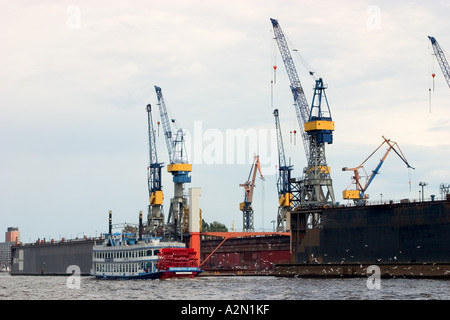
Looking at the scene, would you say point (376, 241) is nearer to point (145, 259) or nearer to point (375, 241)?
point (375, 241)

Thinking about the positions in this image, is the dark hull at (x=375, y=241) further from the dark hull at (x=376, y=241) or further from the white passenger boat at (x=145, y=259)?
the white passenger boat at (x=145, y=259)

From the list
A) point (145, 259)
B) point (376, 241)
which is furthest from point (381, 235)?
point (145, 259)

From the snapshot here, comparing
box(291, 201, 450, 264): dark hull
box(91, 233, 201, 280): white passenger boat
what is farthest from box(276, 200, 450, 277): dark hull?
box(91, 233, 201, 280): white passenger boat

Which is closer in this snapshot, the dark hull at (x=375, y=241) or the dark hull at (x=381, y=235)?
the dark hull at (x=375, y=241)

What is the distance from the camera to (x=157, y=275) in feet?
469

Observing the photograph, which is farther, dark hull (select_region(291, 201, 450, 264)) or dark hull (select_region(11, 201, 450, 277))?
dark hull (select_region(291, 201, 450, 264))

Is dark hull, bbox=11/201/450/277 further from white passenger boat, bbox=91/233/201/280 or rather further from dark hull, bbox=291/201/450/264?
white passenger boat, bbox=91/233/201/280

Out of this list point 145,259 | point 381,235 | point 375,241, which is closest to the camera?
point 381,235

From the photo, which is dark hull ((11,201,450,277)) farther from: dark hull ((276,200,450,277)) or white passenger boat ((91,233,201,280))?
white passenger boat ((91,233,201,280))

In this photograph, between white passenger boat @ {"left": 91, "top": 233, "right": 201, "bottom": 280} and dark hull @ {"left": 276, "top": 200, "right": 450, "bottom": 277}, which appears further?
white passenger boat @ {"left": 91, "top": 233, "right": 201, "bottom": 280}

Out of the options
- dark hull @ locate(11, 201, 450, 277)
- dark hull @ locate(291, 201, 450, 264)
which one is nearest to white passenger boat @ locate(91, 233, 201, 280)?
dark hull @ locate(11, 201, 450, 277)

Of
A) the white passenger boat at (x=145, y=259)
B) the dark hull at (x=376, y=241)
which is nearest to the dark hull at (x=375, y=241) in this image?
the dark hull at (x=376, y=241)
